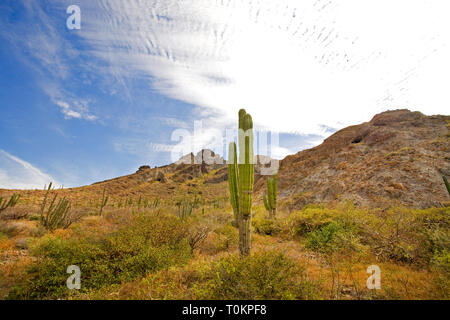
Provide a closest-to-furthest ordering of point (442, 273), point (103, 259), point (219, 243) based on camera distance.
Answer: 1. point (442, 273)
2. point (103, 259)
3. point (219, 243)

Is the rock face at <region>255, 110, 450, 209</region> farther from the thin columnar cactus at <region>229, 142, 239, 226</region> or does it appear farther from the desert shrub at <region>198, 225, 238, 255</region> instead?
the thin columnar cactus at <region>229, 142, 239, 226</region>

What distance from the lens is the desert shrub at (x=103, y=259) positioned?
4238 mm

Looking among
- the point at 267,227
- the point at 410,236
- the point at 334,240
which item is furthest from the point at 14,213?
the point at 410,236

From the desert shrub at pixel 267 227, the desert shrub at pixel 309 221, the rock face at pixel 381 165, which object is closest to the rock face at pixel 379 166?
the rock face at pixel 381 165

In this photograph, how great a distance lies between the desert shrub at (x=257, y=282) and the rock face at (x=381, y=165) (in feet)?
36.4

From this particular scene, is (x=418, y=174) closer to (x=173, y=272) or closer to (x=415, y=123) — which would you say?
(x=415, y=123)

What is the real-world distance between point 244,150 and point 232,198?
1731mm

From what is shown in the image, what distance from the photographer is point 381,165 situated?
1531 cm

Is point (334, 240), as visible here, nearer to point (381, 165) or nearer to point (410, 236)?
point (410, 236)

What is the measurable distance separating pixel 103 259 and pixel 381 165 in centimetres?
1962

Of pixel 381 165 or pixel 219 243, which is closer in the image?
pixel 219 243

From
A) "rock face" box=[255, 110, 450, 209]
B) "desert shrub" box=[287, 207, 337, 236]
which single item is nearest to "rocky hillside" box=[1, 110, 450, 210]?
"rock face" box=[255, 110, 450, 209]
